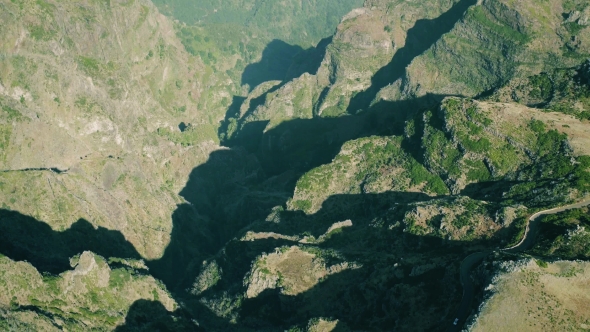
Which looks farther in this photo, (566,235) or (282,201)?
(282,201)

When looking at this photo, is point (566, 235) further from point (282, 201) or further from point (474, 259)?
point (282, 201)

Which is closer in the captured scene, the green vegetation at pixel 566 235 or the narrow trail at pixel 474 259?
the narrow trail at pixel 474 259

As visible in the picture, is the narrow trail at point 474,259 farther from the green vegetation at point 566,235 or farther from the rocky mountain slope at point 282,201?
the green vegetation at point 566,235

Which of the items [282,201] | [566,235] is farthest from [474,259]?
[282,201]

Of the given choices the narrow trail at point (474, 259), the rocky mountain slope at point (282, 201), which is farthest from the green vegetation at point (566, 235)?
the narrow trail at point (474, 259)

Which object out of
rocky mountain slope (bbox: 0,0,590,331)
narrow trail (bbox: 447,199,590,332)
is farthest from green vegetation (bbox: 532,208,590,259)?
narrow trail (bbox: 447,199,590,332)

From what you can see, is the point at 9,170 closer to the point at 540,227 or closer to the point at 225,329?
the point at 225,329

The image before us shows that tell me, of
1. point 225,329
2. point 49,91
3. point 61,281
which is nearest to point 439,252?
point 225,329

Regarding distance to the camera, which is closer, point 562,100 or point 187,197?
point 562,100
